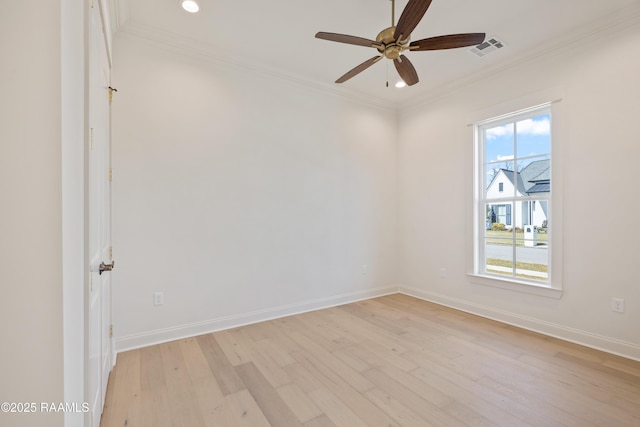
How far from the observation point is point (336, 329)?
313 centimetres

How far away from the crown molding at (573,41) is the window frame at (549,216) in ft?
1.70

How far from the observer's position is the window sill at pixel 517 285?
9.71 feet

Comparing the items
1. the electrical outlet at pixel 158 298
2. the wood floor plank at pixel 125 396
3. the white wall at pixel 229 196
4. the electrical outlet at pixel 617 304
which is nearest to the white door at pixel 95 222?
the wood floor plank at pixel 125 396

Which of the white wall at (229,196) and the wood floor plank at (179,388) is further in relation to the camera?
the white wall at (229,196)

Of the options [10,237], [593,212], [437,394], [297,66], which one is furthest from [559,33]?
[10,237]

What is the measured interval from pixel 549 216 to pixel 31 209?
3.93m

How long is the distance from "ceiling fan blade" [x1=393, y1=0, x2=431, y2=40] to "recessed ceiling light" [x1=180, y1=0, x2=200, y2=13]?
1.66 metres

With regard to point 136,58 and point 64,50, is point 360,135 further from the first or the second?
point 64,50

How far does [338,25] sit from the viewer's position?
2.68 metres

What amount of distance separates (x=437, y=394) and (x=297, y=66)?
348cm

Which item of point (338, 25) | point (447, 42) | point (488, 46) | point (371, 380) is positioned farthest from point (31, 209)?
point (488, 46)

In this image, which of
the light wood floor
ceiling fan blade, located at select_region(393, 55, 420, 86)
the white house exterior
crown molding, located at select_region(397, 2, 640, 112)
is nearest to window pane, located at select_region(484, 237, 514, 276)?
the white house exterior

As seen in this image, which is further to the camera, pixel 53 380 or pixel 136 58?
pixel 136 58

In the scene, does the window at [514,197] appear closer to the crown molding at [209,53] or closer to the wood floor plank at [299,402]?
the crown molding at [209,53]
